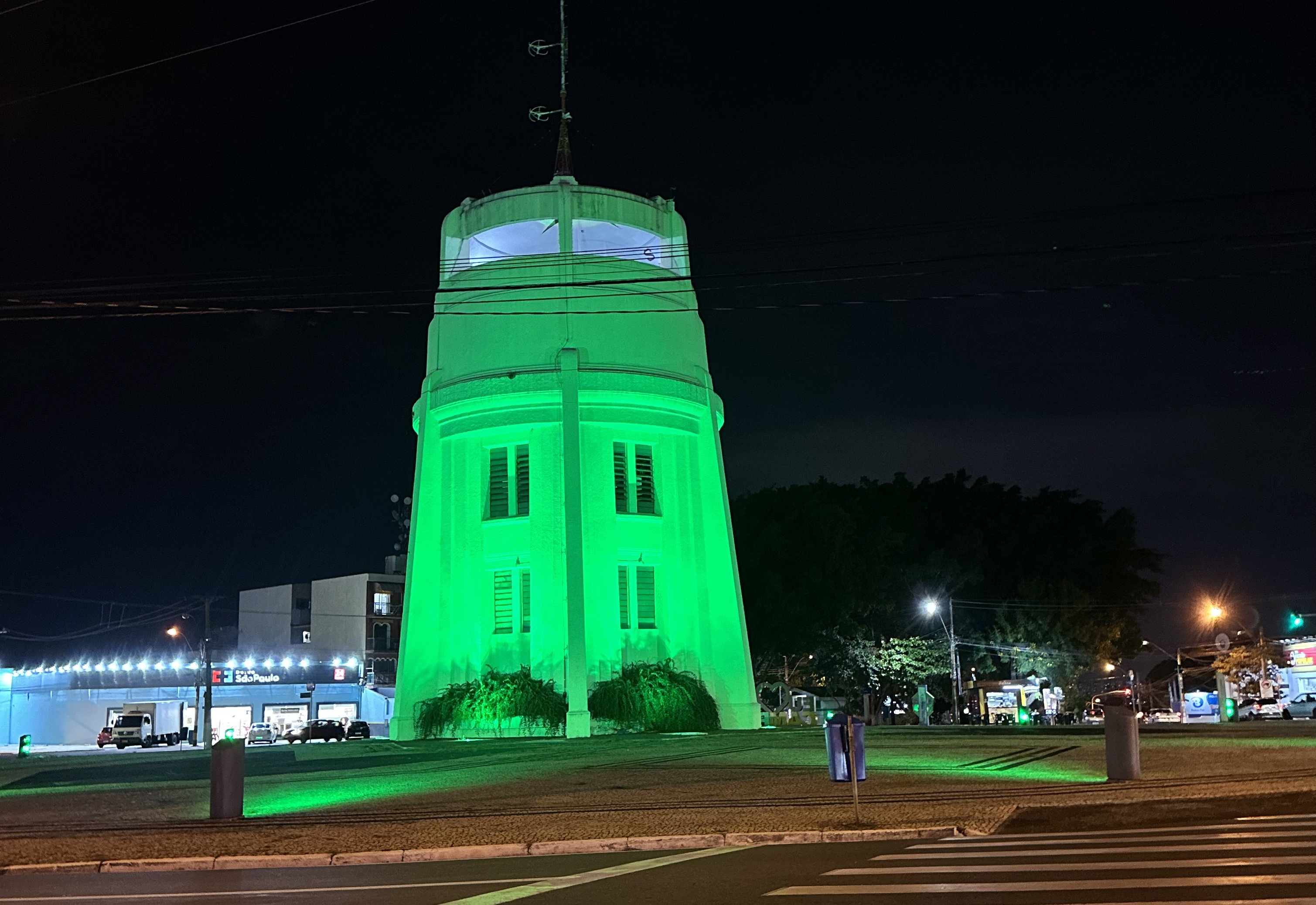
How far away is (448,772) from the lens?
23484 millimetres

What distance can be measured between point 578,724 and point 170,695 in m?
48.5

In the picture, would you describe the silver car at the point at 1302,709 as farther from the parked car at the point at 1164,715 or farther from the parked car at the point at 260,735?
the parked car at the point at 260,735

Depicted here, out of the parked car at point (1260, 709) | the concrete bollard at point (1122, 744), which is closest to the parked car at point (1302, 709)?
the parked car at point (1260, 709)

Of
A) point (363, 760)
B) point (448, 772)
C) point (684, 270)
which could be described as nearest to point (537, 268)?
point (684, 270)

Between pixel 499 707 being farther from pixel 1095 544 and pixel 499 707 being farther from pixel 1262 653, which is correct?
pixel 1262 653

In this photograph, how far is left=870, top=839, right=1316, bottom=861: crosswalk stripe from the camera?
11586 mm

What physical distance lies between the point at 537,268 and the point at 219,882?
2863 centimetres

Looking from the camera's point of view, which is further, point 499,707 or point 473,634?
point 473,634

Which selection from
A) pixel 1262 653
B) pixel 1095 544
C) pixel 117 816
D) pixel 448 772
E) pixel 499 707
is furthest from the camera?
pixel 1262 653

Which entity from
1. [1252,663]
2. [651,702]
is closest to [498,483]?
Answer: [651,702]

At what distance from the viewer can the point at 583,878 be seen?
11195 mm

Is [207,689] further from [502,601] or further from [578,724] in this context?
[578,724]

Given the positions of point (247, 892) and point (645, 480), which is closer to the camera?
point (247, 892)

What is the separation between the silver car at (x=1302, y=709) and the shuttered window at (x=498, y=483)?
109 feet
